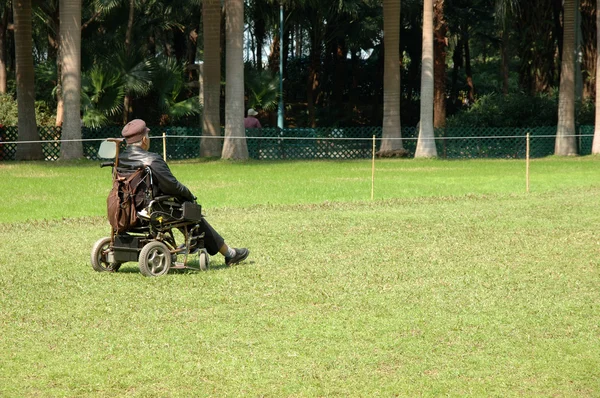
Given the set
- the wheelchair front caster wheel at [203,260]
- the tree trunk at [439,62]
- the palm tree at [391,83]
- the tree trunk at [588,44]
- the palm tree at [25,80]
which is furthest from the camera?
the tree trunk at [588,44]

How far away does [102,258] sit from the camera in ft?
34.1

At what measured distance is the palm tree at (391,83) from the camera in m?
33.6

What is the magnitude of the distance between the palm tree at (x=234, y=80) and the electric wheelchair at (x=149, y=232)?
2049cm

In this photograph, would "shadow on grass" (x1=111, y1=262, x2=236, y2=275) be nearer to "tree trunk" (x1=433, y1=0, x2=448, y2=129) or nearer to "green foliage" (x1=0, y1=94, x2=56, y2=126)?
"green foliage" (x1=0, y1=94, x2=56, y2=126)

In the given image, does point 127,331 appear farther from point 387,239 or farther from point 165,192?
point 387,239

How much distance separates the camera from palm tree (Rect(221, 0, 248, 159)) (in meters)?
30.9

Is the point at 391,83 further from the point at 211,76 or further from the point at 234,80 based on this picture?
the point at 211,76

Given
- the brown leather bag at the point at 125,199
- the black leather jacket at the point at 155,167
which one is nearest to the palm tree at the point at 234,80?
the black leather jacket at the point at 155,167

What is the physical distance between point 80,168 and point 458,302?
19.8 meters

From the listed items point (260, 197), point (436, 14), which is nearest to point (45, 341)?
point (260, 197)

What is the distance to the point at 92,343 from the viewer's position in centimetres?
730

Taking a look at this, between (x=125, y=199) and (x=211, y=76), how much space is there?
24552 millimetres

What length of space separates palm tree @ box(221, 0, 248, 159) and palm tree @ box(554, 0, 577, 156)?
11372 mm

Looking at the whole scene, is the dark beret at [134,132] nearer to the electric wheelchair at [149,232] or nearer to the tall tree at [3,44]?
the electric wheelchair at [149,232]
